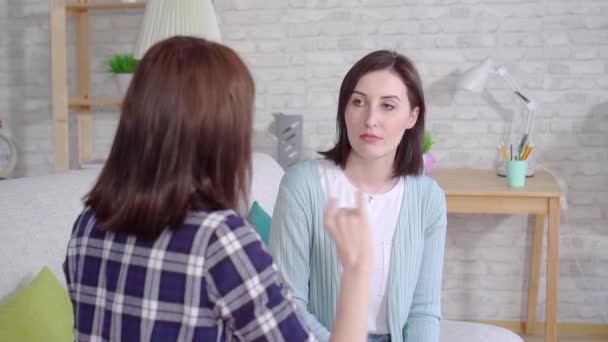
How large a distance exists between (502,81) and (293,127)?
1029 millimetres

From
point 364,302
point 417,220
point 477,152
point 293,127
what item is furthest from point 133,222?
point 477,152

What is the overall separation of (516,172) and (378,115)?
1287mm

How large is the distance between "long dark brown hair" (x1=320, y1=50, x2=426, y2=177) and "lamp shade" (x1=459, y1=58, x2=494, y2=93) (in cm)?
135

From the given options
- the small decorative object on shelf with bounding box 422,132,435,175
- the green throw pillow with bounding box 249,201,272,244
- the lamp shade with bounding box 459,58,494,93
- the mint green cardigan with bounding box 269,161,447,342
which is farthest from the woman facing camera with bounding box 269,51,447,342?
the lamp shade with bounding box 459,58,494,93

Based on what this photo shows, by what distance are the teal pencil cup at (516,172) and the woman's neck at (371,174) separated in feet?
3.98

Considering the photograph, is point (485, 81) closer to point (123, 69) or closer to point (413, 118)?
point (413, 118)

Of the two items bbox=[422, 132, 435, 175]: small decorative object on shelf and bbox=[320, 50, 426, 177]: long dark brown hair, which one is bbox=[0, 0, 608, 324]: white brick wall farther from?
bbox=[320, 50, 426, 177]: long dark brown hair

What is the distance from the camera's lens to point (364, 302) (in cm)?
91

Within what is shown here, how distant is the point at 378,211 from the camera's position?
169 centimetres

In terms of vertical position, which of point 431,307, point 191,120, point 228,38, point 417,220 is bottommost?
point 431,307

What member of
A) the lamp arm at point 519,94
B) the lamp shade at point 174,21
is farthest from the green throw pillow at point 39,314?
the lamp arm at point 519,94

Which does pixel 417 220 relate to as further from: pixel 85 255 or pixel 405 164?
pixel 85 255

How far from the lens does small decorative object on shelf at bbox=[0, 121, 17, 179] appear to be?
3.55 meters

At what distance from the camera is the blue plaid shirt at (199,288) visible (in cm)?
81
